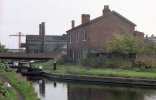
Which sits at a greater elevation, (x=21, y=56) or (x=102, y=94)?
(x=21, y=56)

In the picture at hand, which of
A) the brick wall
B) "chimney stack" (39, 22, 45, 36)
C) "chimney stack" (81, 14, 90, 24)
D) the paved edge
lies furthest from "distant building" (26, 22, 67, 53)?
the paved edge

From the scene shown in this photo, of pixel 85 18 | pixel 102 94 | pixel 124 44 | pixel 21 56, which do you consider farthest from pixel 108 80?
pixel 21 56

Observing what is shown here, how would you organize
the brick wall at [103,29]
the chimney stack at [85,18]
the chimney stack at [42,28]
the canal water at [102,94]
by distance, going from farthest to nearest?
the chimney stack at [42,28] < the chimney stack at [85,18] < the brick wall at [103,29] < the canal water at [102,94]

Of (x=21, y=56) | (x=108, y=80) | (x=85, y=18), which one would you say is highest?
(x=85, y=18)

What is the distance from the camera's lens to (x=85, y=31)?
6956cm

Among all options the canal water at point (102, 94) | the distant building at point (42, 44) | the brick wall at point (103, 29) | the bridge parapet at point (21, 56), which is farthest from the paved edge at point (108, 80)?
the distant building at point (42, 44)

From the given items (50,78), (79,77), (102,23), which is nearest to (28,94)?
(79,77)

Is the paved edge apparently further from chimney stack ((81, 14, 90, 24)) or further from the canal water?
chimney stack ((81, 14, 90, 24))

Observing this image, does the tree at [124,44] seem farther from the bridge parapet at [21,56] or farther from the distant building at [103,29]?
the bridge parapet at [21,56]

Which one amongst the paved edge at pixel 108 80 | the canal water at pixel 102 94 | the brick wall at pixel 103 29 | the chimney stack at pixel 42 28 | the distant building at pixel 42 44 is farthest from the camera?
the distant building at pixel 42 44

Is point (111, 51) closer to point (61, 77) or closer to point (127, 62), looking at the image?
point (127, 62)

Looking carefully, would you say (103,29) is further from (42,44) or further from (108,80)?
(42,44)

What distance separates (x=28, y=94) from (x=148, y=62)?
30.9 meters

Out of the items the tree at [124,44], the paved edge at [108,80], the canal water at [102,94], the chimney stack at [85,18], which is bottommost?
the canal water at [102,94]
